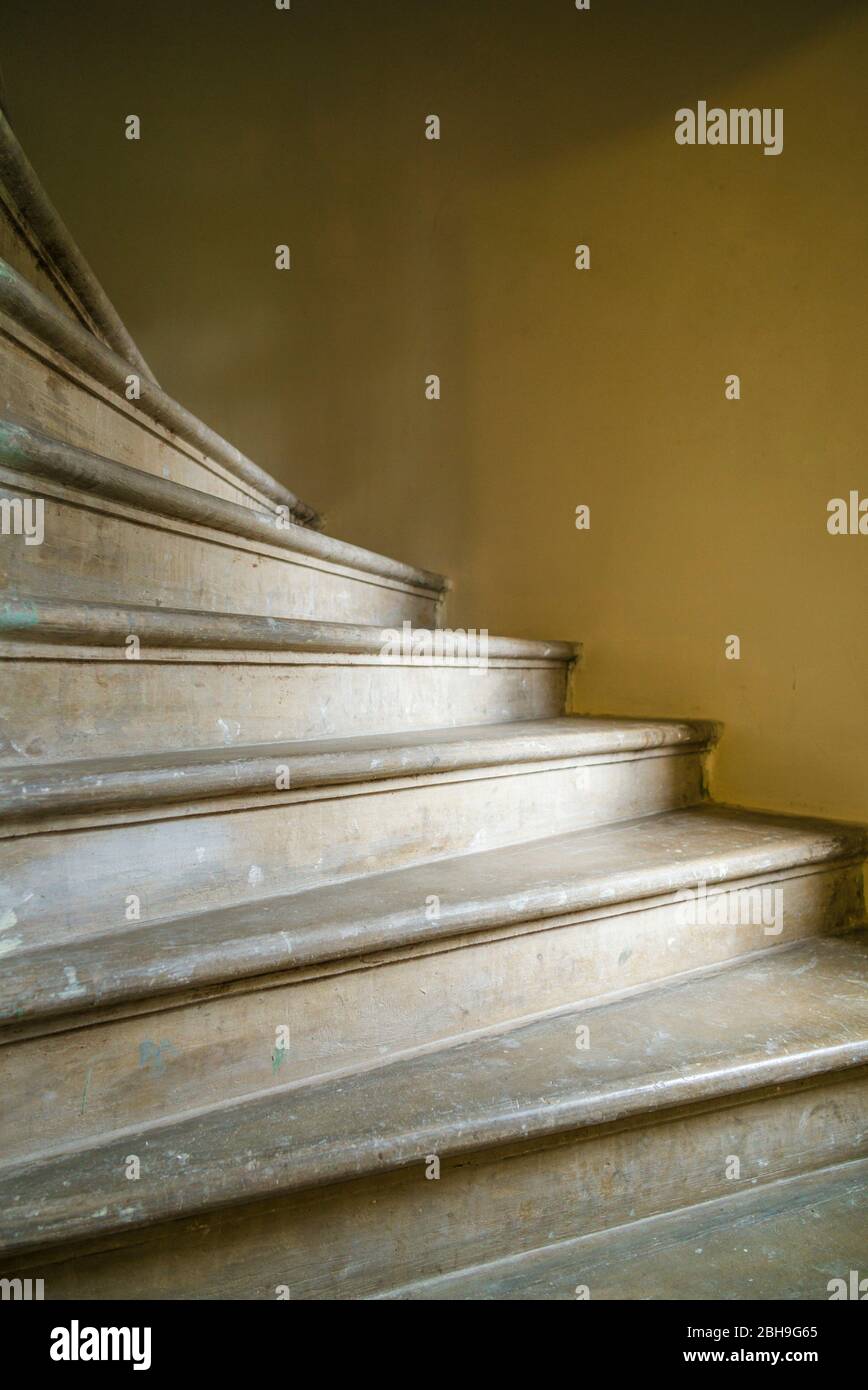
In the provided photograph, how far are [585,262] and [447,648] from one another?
1087mm

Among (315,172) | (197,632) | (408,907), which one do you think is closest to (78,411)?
(197,632)

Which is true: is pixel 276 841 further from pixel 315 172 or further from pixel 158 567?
pixel 315 172

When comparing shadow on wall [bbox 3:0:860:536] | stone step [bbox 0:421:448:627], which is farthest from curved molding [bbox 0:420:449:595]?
shadow on wall [bbox 3:0:860:536]

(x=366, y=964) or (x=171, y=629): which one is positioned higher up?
(x=171, y=629)

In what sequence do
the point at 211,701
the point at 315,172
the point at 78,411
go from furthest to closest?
1. the point at 315,172
2. the point at 78,411
3. the point at 211,701

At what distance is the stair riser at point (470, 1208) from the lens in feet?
2.56

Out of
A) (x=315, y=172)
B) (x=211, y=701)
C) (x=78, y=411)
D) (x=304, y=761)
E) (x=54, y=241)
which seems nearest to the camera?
(x=304, y=761)

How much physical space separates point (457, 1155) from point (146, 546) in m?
0.88

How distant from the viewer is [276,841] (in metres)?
1.03

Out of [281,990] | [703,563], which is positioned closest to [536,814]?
[281,990]

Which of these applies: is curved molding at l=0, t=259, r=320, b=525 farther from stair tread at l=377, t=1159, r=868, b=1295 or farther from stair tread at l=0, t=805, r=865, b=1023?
stair tread at l=377, t=1159, r=868, b=1295

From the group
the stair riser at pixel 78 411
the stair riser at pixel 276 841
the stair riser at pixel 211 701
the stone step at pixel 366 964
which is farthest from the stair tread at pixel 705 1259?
the stair riser at pixel 78 411

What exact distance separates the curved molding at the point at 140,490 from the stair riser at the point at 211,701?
0.25m

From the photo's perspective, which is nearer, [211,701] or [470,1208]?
[470,1208]
